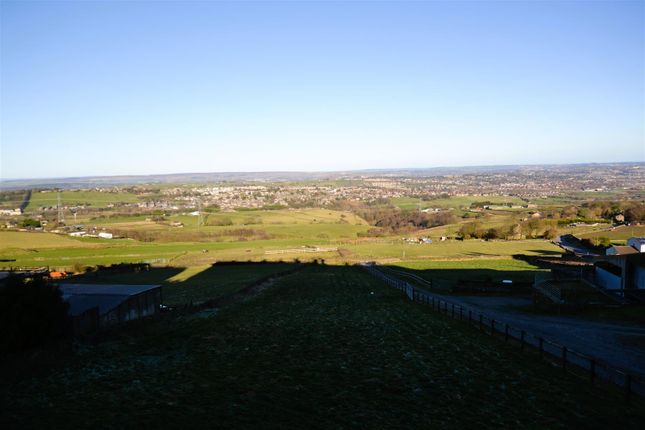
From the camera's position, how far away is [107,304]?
19625 mm

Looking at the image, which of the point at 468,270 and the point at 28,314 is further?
the point at 468,270

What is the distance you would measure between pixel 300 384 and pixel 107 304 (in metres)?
11.5

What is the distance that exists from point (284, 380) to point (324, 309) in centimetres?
1276

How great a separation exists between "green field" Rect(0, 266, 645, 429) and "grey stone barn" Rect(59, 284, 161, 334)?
1452 millimetres

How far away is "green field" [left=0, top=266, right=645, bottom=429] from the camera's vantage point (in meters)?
9.27

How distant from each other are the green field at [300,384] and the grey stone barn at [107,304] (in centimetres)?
145

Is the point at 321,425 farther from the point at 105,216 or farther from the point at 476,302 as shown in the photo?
the point at 105,216

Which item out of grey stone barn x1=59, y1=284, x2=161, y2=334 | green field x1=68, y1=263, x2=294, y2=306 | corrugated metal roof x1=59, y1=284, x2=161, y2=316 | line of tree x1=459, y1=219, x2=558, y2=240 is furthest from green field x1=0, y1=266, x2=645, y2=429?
line of tree x1=459, y1=219, x2=558, y2=240

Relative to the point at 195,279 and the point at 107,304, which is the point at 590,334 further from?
the point at 195,279

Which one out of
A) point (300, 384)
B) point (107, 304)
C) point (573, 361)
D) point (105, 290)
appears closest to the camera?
point (300, 384)

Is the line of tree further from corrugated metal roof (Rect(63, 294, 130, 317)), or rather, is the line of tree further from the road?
corrugated metal roof (Rect(63, 294, 130, 317))

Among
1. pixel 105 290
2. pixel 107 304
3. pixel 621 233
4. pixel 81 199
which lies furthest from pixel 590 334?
pixel 81 199

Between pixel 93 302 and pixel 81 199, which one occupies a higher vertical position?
pixel 93 302

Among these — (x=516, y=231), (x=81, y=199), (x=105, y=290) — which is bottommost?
(x=516, y=231)
